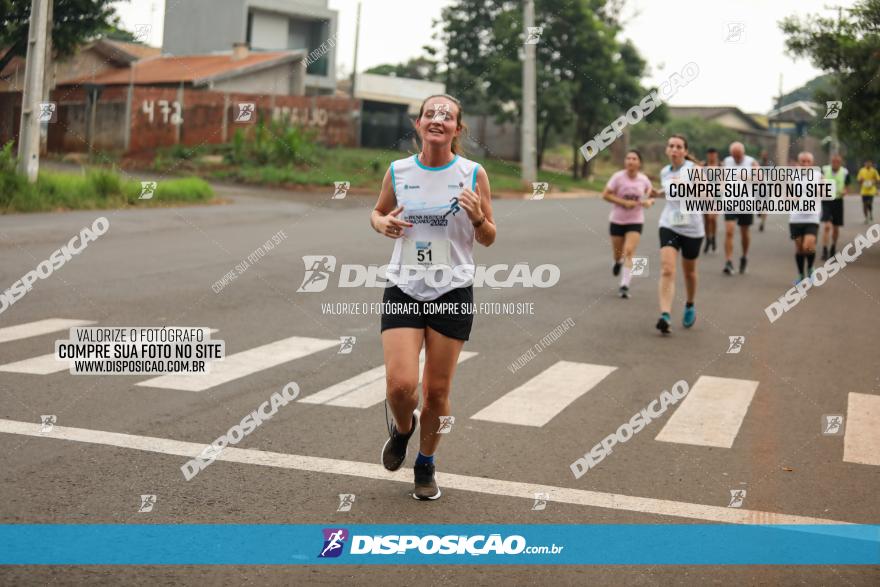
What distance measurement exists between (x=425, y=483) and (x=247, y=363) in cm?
402

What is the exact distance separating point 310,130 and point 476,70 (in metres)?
12.8

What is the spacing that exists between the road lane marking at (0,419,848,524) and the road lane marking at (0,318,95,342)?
3512 mm

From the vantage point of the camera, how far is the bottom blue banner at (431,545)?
4875 millimetres

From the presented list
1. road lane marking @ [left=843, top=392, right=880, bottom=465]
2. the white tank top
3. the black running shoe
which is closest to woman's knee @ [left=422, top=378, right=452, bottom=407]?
the white tank top

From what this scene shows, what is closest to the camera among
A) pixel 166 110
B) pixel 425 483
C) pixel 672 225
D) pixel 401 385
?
pixel 401 385

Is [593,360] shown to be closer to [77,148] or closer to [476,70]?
[77,148]

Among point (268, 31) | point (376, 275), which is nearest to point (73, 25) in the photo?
point (376, 275)

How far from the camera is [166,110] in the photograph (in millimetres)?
38031

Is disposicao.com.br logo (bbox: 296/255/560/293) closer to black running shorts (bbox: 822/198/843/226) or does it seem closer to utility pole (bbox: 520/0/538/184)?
black running shorts (bbox: 822/198/843/226)

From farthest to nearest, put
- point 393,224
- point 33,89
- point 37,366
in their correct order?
point 33,89, point 37,366, point 393,224

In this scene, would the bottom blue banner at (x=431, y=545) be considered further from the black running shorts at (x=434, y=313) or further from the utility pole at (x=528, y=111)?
the utility pole at (x=528, y=111)

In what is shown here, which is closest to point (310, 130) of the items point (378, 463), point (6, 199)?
point (6, 199)

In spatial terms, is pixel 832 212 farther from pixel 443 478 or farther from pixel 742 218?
pixel 443 478

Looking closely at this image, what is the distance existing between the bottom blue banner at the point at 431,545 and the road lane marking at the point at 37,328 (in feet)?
19.0
